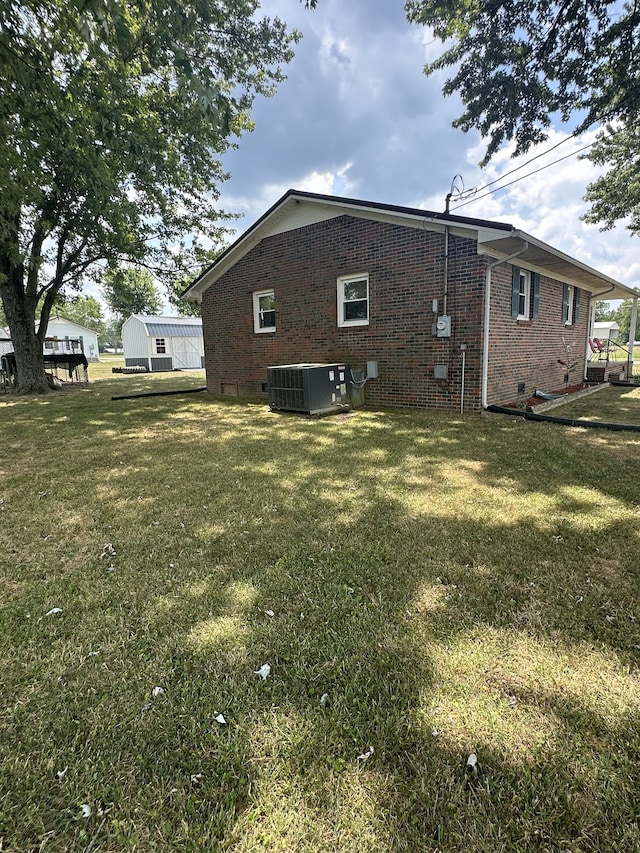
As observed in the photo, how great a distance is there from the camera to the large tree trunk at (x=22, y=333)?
13.5m

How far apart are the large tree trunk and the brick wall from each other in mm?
7944

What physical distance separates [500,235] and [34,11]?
724 cm

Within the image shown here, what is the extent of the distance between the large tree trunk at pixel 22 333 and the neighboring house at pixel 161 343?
46.8ft

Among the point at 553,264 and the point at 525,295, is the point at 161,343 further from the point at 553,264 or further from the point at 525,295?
the point at 553,264

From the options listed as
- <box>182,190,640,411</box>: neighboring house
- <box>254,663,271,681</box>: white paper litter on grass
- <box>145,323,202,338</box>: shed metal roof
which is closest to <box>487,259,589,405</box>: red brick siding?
<box>182,190,640,411</box>: neighboring house

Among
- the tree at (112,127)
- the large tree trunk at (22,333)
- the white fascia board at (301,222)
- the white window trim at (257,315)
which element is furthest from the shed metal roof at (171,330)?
the white window trim at (257,315)

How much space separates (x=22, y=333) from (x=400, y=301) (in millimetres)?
13225

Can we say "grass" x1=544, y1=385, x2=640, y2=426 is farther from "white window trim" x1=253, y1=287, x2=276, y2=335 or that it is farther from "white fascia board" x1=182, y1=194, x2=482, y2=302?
"white window trim" x1=253, y1=287, x2=276, y2=335

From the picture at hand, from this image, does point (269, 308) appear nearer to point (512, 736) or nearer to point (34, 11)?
point (34, 11)

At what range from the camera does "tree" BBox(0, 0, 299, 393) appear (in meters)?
4.14

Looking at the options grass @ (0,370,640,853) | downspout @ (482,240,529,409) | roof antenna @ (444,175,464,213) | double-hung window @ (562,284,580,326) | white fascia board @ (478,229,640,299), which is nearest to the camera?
grass @ (0,370,640,853)

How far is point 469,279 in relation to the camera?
25.6 ft

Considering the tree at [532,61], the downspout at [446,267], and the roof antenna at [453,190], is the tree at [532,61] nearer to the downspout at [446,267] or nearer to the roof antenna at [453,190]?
the roof antenna at [453,190]

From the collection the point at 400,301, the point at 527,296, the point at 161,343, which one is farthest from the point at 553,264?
the point at 161,343
